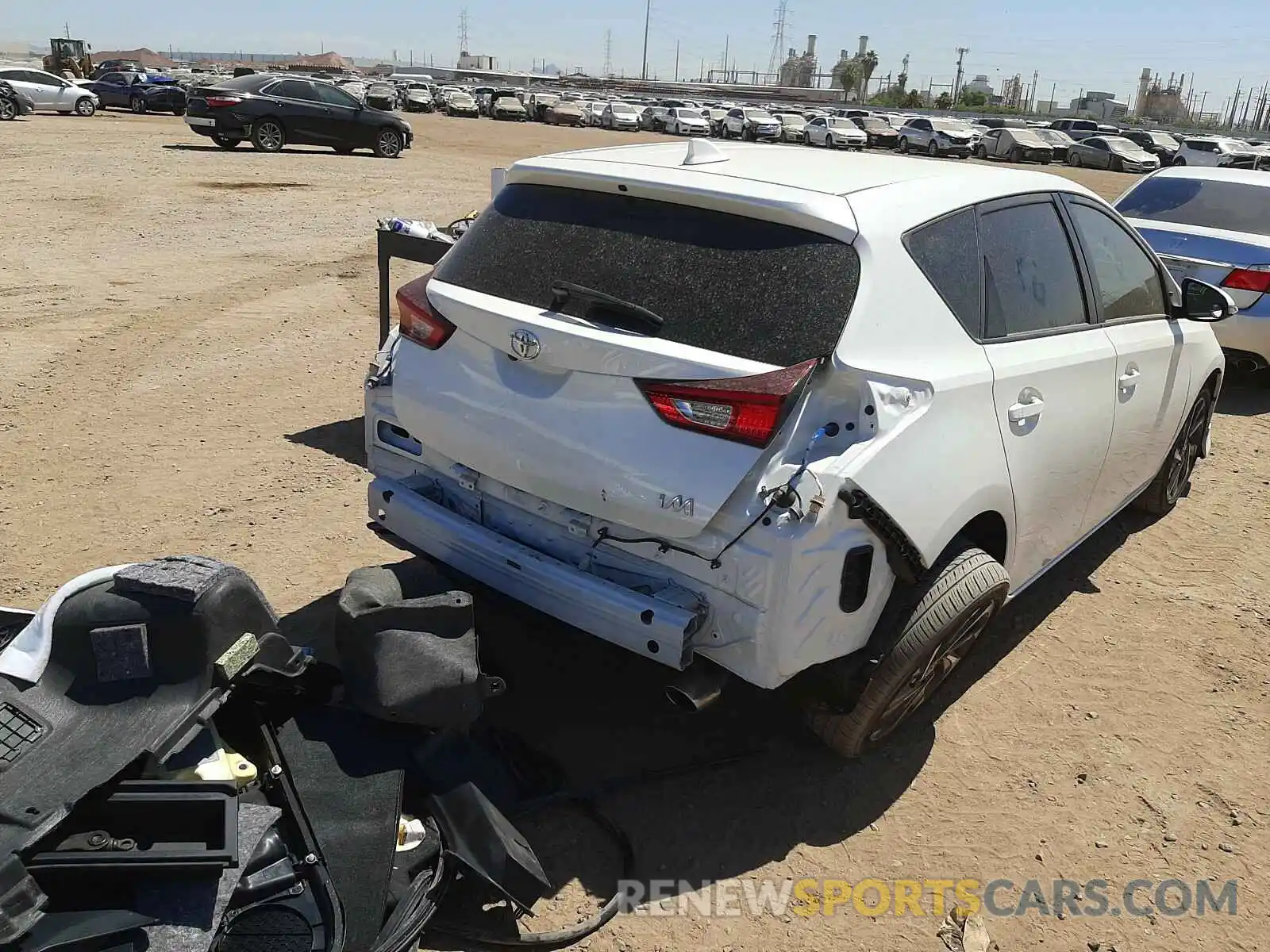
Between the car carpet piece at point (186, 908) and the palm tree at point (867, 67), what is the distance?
403 feet

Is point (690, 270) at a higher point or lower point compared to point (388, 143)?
higher

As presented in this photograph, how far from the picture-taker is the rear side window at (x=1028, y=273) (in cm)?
353

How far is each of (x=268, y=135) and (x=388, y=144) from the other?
2.66m

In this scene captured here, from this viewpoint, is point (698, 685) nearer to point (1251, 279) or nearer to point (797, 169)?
point (797, 169)

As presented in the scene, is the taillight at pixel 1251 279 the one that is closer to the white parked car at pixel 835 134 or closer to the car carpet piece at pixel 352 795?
the car carpet piece at pixel 352 795

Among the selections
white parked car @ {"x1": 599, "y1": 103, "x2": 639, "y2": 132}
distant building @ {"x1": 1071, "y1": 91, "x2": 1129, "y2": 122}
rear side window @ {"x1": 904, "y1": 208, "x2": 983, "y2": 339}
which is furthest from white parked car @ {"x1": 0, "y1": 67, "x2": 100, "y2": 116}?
distant building @ {"x1": 1071, "y1": 91, "x2": 1129, "y2": 122}

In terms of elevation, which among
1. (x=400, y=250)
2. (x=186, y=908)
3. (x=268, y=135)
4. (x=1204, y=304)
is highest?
(x=1204, y=304)

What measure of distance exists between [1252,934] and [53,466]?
5632mm

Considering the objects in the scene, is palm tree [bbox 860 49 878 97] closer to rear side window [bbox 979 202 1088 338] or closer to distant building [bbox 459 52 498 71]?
distant building [bbox 459 52 498 71]

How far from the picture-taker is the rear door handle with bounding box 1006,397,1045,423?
11.2 feet

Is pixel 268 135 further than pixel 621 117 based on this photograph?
No

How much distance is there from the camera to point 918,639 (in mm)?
3123

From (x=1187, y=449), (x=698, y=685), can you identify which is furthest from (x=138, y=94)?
(x=698, y=685)

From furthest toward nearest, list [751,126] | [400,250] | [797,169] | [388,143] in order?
[751,126] → [388,143] → [400,250] → [797,169]
